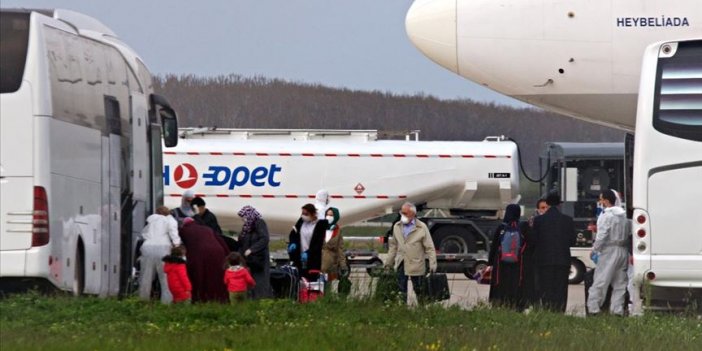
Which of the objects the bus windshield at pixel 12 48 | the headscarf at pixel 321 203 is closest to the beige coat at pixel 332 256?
the headscarf at pixel 321 203

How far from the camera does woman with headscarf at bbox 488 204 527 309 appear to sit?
19.3 m

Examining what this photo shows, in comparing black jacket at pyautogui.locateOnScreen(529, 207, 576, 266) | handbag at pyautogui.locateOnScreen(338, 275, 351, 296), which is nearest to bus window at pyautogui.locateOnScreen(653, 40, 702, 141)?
black jacket at pyautogui.locateOnScreen(529, 207, 576, 266)

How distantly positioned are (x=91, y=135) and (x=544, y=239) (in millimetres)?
5793

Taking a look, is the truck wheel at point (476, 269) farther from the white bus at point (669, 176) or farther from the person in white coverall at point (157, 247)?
the person in white coverall at point (157, 247)

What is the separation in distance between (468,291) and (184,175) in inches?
341

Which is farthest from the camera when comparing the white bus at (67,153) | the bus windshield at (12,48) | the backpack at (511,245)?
the backpack at (511,245)

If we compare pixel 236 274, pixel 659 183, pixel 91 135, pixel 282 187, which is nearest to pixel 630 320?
pixel 659 183

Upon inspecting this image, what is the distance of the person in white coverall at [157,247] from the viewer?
17781mm

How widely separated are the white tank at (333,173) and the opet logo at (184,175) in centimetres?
2

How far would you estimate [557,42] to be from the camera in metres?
18.5

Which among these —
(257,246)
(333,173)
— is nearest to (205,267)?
(257,246)

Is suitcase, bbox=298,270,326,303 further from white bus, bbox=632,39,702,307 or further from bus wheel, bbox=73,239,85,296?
white bus, bbox=632,39,702,307

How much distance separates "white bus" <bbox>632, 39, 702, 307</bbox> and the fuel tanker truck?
1352cm

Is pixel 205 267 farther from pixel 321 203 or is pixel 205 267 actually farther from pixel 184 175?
pixel 184 175
